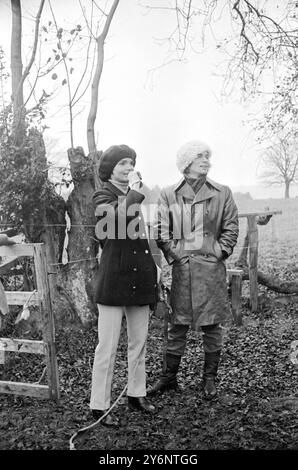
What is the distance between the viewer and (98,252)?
495 centimetres

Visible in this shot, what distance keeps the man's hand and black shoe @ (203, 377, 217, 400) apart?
4.54ft

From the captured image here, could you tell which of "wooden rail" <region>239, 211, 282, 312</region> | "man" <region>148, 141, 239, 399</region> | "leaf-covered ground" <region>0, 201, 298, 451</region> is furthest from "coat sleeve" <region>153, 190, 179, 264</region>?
"wooden rail" <region>239, 211, 282, 312</region>

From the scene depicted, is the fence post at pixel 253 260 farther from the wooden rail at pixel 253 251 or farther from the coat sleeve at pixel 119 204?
the coat sleeve at pixel 119 204

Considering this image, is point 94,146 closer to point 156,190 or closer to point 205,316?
point 156,190

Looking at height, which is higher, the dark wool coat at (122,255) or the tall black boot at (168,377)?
the dark wool coat at (122,255)

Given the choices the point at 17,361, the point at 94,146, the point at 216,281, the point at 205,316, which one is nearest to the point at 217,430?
the point at 205,316

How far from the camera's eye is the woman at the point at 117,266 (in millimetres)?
2643

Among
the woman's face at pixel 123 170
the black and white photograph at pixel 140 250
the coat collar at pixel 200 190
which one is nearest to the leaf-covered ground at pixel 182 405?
the black and white photograph at pixel 140 250

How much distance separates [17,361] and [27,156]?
1752 millimetres

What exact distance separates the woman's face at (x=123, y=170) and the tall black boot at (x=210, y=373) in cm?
128

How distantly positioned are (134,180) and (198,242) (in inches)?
25.6

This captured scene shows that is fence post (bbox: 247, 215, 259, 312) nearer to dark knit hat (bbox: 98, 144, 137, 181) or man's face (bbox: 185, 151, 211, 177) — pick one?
man's face (bbox: 185, 151, 211, 177)

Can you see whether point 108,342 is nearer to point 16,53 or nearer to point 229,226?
point 229,226

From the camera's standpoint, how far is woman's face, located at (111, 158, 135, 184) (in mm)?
2719
